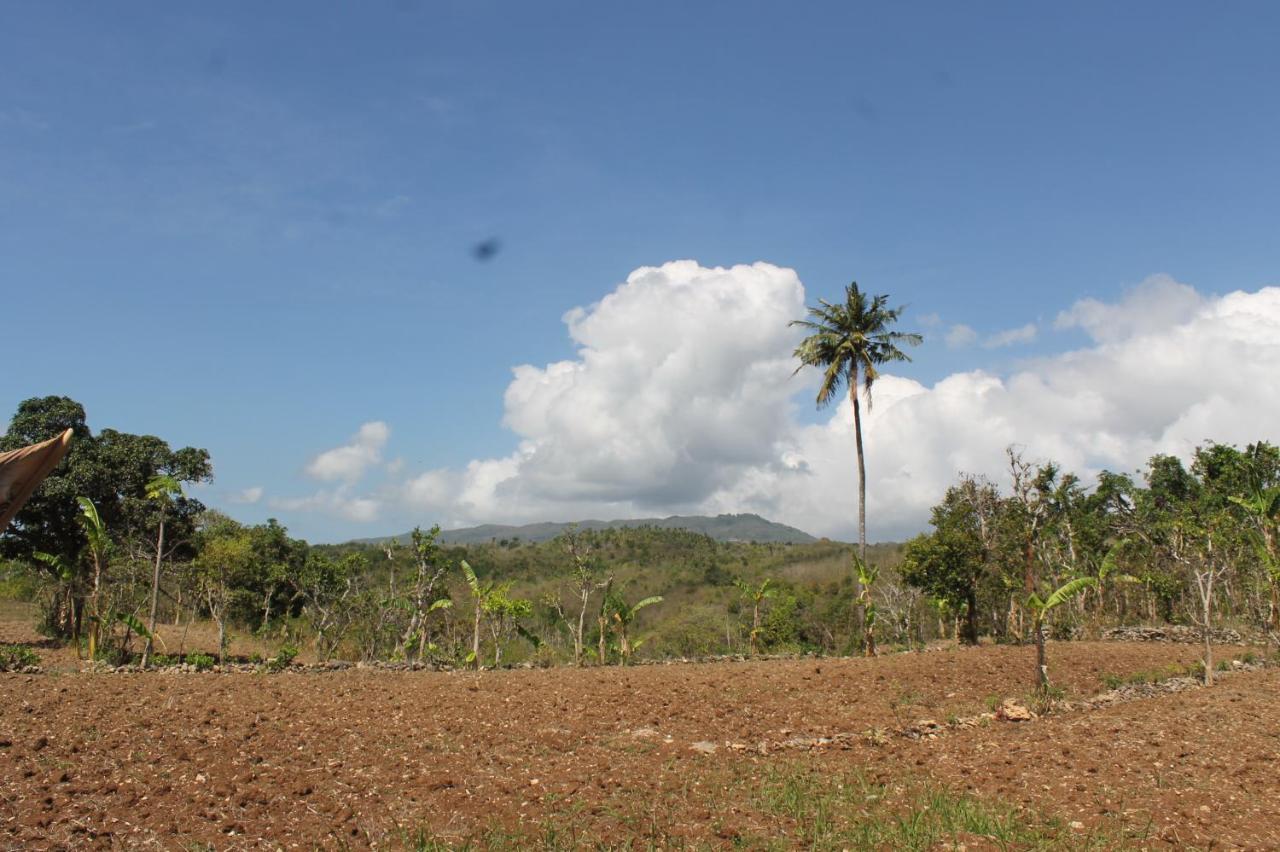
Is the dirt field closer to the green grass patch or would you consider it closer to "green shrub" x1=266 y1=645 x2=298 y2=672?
the green grass patch

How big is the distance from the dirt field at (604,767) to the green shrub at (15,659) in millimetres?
2664

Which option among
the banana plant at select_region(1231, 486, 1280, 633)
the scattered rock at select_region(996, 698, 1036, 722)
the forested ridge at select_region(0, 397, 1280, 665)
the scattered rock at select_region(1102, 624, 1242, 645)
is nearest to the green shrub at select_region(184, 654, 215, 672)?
the forested ridge at select_region(0, 397, 1280, 665)

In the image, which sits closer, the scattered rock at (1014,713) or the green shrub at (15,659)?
the scattered rock at (1014,713)

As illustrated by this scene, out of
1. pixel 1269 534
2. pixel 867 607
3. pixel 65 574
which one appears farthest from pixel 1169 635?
pixel 65 574

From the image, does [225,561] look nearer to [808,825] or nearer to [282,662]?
[282,662]

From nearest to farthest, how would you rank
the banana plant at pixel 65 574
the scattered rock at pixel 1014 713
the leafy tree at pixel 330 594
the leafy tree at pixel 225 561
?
the scattered rock at pixel 1014 713
the banana plant at pixel 65 574
the leafy tree at pixel 330 594
the leafy tree at pixel 225 561

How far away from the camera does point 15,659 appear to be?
18938 millimetres

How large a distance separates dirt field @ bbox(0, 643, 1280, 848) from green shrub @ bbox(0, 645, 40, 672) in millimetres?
2664

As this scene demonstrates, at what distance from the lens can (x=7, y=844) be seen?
7832 mm

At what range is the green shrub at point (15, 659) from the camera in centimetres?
1847

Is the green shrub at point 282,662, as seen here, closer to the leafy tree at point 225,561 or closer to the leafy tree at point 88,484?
the leafy tree at point 88,484

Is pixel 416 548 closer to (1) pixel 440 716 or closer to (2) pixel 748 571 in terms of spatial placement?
(1) pixel 440 716

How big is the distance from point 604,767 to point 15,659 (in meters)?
16.6

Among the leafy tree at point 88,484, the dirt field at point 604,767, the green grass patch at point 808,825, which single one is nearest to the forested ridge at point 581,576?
the leafy tree at point 88,484
